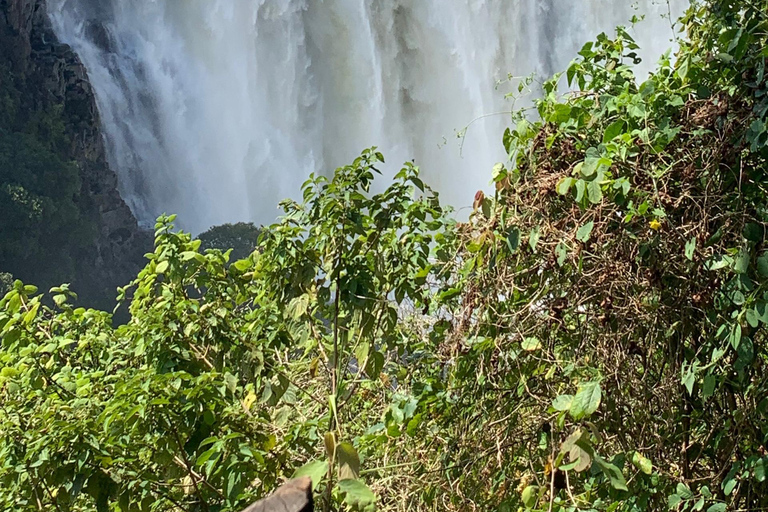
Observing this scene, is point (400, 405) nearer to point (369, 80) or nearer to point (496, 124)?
point (496, 124)

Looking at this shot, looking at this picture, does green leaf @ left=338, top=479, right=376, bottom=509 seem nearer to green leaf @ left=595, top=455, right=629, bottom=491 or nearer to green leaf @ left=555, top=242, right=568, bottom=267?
green leaf @ left=595, top=455, right=629, bottom=491

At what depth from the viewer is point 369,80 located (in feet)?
46.6

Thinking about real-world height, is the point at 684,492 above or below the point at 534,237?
below

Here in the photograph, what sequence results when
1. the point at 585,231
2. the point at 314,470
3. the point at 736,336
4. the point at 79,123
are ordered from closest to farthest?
the point at 314,470 → the point at 736,336 → the point at 585,231 → the point at 79,123

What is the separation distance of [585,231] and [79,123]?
16.0m

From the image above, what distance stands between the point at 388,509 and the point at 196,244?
2.04 ft

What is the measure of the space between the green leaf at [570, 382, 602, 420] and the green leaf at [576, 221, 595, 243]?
0.70 ft

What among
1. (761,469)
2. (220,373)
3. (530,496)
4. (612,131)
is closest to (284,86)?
(220,373)

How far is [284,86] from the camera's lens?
1544cm

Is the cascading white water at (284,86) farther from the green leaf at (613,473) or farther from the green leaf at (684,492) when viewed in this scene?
the green leaf at (613,473)

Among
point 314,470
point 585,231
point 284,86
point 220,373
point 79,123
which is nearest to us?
point 314,470

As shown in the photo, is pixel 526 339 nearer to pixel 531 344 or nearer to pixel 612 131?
pixel 531 344

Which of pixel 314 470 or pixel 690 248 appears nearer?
pixel 314 470

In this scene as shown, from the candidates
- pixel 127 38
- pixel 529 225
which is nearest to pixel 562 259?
pixel 529 225
